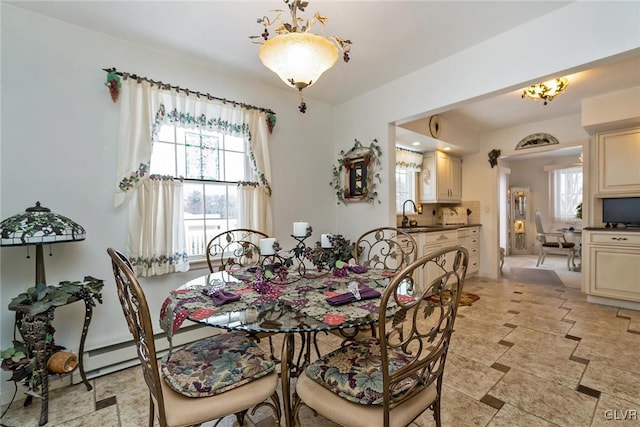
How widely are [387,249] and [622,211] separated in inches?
125

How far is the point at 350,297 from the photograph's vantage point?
1.37 metres

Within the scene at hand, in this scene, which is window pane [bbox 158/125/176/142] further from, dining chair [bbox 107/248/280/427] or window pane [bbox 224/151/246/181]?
dining chair [bbox 107/248/280/427]

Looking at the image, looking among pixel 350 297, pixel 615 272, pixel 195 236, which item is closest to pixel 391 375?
pixel 350 297

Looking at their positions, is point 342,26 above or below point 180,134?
above

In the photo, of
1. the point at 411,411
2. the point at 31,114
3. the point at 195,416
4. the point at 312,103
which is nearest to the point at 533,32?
the point at 312,103

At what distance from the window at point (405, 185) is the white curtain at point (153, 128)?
2.58m

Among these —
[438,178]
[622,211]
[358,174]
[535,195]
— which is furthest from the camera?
[535,195]

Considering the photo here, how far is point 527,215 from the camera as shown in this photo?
7.80 meters

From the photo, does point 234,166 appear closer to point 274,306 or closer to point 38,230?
point 38,230

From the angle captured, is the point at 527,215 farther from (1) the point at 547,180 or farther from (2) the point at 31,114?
(2) the point at 31,114

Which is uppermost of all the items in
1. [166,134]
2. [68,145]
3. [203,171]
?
[166,134]

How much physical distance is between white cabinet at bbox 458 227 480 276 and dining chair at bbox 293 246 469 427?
3831 mm

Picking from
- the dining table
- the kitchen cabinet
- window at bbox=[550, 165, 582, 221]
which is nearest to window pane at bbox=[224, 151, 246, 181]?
the dining table

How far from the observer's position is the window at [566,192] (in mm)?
7098
